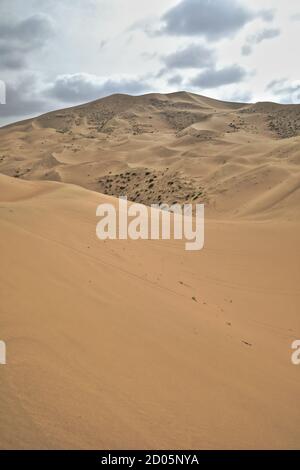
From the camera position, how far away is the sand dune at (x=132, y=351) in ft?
8.48

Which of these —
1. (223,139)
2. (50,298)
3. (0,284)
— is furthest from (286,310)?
(223,139)

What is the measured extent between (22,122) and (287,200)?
70645mm

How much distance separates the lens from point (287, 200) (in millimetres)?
15562

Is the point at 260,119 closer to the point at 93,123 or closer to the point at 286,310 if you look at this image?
the point at 93,123
